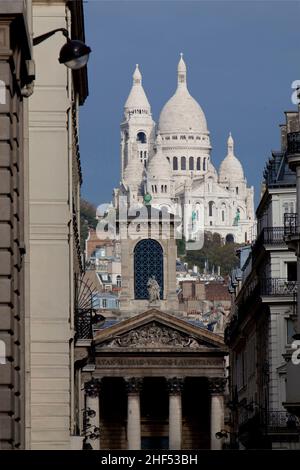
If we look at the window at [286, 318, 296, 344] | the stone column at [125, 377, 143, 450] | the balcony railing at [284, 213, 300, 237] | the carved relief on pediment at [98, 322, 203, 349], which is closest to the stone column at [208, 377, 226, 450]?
the carved relief on pediment at [98, 322, 203, 349]

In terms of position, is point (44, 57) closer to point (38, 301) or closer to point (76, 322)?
point (38, 301)

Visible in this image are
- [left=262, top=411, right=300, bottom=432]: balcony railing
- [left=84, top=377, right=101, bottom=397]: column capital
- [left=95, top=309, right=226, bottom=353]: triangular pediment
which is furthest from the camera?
[left=95, top=309, right=226, bottom=353]: triangular pediment

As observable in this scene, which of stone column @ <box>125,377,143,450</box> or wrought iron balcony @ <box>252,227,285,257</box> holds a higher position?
stone column @ <box>125,377,143,450</box>

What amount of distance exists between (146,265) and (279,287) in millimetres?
85316

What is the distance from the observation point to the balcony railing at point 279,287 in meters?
82.6

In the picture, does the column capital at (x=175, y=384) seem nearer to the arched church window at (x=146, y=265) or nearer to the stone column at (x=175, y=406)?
the stone column at (x=175, y=406)

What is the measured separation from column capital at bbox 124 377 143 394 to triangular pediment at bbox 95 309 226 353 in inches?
77.1

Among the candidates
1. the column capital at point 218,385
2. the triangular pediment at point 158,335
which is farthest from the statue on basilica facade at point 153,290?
the column capital at point 218,385

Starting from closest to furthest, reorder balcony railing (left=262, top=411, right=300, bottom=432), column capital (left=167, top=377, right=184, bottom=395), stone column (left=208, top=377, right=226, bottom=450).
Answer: balcony railing (left=262, top=411, right=300, bottom=432) < stone column (left=208, top=377, right=226, bottom=450) < column capital (left=167, top=377, right=184, bottom=395)

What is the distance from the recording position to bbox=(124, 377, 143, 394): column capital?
506 feet

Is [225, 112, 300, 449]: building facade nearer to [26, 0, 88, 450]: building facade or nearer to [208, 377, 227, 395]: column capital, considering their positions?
[26, 0, 88, 450]: building facade

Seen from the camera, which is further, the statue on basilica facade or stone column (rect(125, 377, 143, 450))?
the statue on basilica facade

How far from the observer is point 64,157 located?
45531 mm
